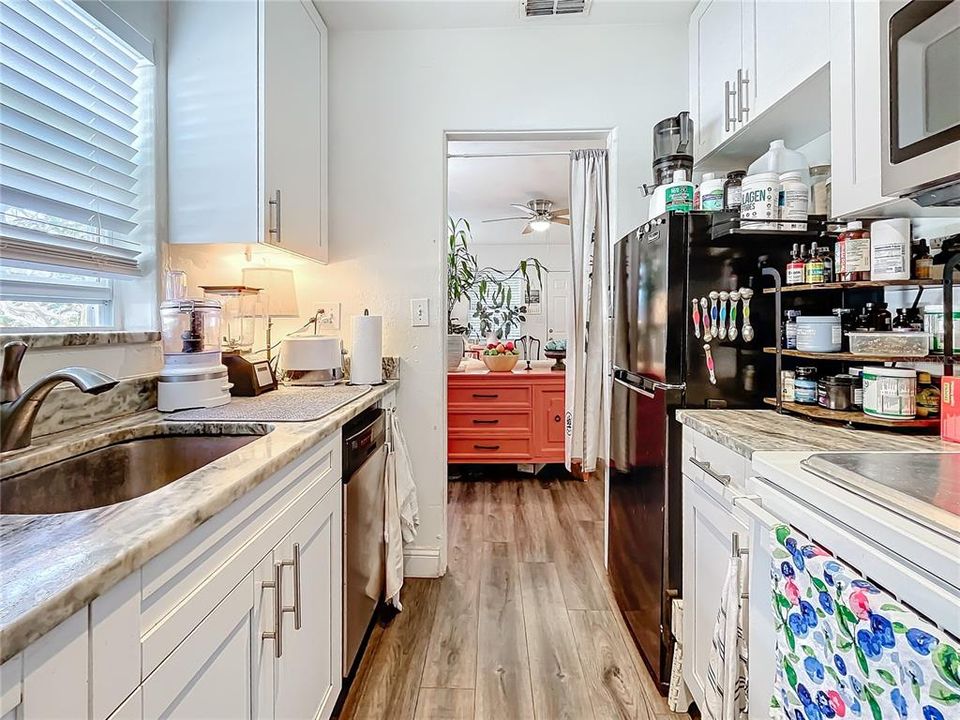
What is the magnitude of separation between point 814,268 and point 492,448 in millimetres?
2729

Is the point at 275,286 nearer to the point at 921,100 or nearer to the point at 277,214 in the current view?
the point at 277,214

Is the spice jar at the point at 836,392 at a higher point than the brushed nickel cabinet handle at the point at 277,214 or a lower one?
lower

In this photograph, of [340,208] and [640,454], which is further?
[340,208]

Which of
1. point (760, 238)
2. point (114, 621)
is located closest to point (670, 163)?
point (760, 238)

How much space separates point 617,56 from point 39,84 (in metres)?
2.04

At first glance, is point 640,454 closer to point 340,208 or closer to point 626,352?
point 626,352

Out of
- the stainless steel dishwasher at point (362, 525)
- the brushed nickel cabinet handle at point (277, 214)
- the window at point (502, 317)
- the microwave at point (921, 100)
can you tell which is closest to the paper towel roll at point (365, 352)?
the stainless steel dishwasher at point (362, 525)

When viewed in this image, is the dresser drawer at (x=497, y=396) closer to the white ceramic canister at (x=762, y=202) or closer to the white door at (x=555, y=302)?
the white ceramic canister at (x=762, y=202)

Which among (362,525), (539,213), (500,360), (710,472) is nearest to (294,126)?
(362,525)

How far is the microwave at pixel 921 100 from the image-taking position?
37.2 inches

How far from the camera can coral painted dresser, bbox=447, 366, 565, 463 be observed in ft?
12.5

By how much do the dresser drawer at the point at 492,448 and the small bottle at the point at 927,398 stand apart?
2732mm

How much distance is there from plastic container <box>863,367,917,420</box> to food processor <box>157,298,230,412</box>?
1.84 m

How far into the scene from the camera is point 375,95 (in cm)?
229
